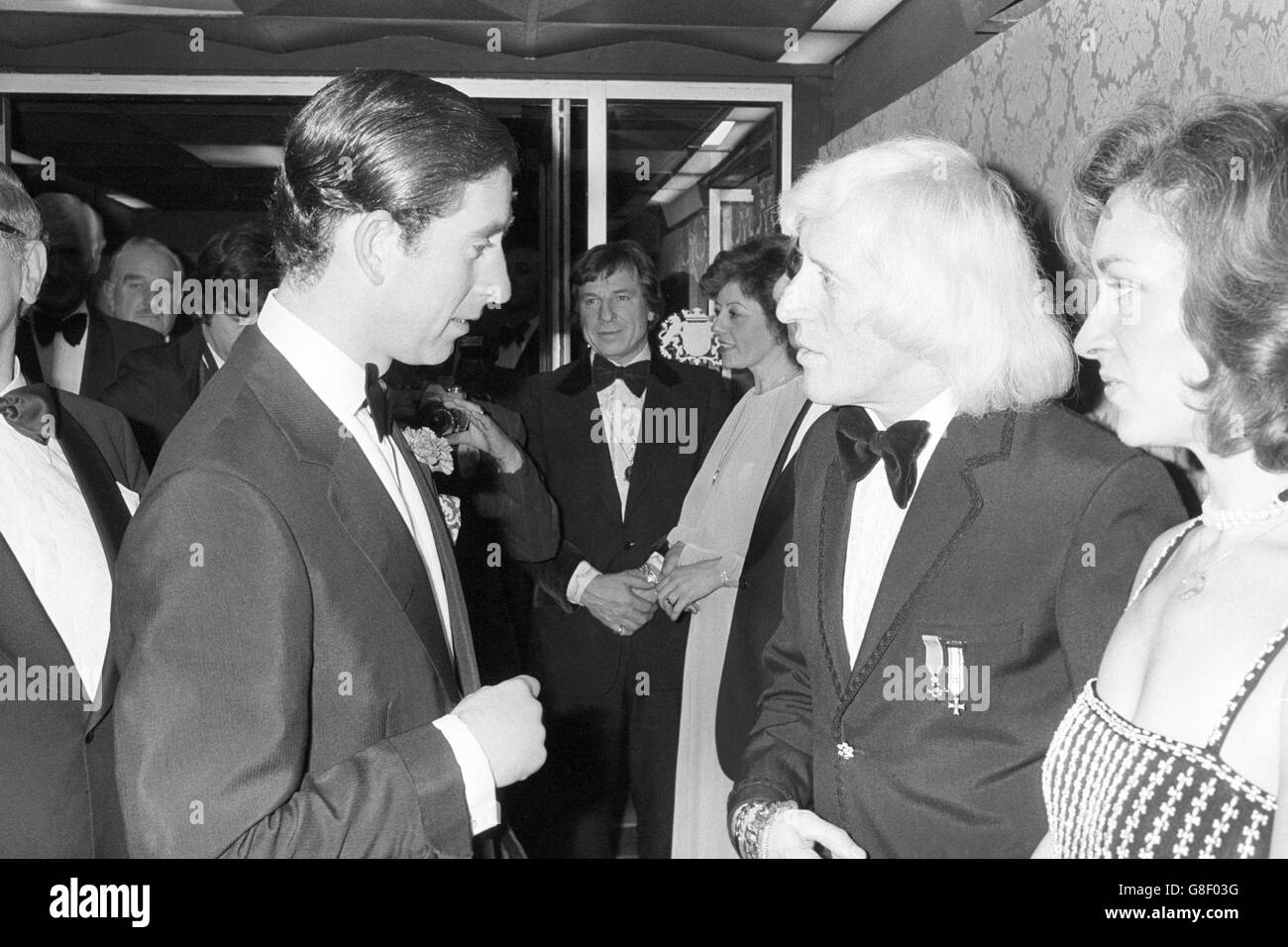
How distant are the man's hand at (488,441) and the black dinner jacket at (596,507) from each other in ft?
1.73

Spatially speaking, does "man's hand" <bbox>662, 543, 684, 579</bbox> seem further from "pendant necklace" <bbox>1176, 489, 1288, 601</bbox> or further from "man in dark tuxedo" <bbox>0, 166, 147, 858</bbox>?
"pendant necklace" <bbox>1176, 489, 1288, 601</bbox>

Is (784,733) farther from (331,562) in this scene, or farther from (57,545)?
A: (57,545)

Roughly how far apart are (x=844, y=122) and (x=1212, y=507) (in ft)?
14.2

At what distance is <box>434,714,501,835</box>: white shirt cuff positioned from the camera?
3.93ft

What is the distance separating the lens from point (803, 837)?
1.49 m

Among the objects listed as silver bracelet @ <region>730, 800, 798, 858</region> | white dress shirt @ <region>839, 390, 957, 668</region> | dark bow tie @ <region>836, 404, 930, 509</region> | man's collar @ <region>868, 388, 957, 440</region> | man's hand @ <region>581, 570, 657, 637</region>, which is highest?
man's collar @ <region>868, 388, 957, 440</region>

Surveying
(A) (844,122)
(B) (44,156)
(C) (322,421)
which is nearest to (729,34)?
(A) (844,122)

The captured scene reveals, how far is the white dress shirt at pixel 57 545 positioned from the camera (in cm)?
174

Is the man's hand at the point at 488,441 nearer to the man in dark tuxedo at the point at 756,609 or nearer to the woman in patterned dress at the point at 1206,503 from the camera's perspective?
the man in dark tuxedo at the point at 756,609

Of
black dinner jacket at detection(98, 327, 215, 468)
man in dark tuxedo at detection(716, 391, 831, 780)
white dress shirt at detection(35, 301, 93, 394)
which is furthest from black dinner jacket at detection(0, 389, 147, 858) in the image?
white dress shirt at detection(35, 301, 93, 394)

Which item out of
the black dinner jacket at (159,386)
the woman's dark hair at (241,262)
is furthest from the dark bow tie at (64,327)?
the woman's dark hair at (241,262)

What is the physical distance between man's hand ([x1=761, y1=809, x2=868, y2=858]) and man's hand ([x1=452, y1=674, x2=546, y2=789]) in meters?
0.41

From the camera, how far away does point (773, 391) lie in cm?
324
